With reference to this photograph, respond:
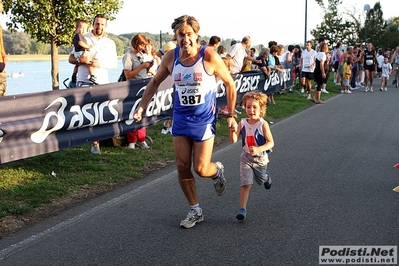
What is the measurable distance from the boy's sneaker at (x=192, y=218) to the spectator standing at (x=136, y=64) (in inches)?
162

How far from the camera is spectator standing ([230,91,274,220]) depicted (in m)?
5.55

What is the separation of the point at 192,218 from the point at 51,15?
14707mm

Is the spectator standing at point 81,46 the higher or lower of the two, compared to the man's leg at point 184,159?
higher

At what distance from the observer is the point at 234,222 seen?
5.51 metres

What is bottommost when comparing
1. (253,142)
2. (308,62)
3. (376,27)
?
(253,142)

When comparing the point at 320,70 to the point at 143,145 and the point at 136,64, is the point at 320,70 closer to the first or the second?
the point at 136,64

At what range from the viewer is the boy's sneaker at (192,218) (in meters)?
5.36

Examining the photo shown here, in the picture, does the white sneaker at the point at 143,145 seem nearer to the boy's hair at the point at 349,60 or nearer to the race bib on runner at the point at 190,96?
the race bib on runner at the point at 190,96

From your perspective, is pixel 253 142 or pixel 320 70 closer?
pixel 253 142

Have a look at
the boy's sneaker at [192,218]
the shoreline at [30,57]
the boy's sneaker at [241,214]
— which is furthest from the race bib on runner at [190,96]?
the shoreline at [30,57]

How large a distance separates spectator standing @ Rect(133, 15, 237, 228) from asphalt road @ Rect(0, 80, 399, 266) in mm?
520

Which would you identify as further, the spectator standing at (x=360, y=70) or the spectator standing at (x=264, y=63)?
the spectator standing at (x=360, y=70)

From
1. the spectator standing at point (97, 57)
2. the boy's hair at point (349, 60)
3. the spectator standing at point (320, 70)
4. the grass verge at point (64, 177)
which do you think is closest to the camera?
the grass verge at point (64, 177)

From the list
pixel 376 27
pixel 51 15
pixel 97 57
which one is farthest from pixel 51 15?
pixel 376 27
